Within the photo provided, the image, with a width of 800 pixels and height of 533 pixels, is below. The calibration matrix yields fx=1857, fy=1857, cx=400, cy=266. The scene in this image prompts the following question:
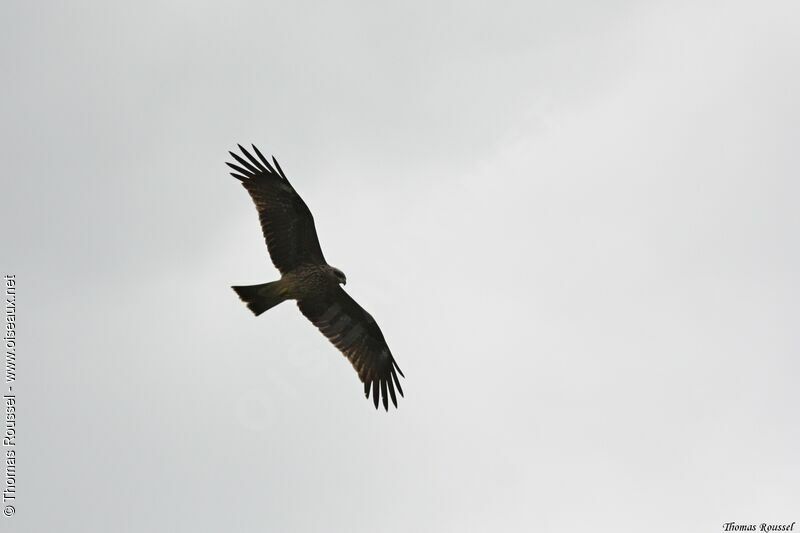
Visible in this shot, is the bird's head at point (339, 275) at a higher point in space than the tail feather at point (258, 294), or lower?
higher

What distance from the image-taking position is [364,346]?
3706cm

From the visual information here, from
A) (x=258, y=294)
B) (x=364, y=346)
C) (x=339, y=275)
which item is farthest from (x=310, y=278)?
(x=364, y=346)

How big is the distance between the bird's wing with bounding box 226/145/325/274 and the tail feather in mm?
364

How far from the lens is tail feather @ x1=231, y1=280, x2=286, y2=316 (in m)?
35.8

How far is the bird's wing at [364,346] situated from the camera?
1449 inches

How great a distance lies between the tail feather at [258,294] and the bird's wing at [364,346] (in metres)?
1.09

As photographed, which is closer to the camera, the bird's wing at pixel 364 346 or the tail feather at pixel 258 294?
the tail feather at pixel 258 294

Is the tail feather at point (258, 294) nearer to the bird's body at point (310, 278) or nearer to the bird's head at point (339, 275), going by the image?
the bird's body at point (310, 278)

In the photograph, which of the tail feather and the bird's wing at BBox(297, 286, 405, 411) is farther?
the bird's wing at BBox(297, 286, 405, 411)

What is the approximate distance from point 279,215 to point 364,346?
10.8ft

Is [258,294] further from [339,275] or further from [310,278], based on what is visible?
[339,275]

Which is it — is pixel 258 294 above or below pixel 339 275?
below

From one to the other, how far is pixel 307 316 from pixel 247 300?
1.51m

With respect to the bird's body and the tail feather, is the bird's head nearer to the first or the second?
the bird's body
